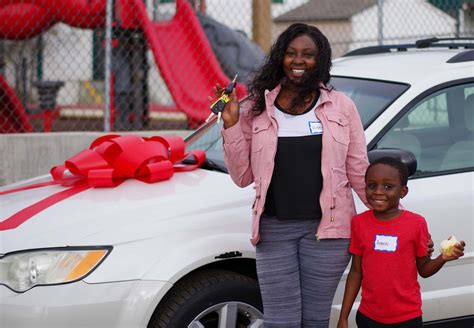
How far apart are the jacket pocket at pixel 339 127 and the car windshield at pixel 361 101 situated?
2.84 ft

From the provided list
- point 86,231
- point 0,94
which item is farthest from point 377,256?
point 0,94

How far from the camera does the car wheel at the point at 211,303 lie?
3.79 metres

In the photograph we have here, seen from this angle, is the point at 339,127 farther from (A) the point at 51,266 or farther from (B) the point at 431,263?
(A) the point at 51,266

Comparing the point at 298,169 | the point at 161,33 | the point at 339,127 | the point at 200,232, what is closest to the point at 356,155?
the point at 339,127

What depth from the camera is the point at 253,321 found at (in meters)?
4.04

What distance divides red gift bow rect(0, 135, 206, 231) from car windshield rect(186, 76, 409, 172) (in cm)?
15

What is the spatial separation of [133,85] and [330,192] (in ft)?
25.1

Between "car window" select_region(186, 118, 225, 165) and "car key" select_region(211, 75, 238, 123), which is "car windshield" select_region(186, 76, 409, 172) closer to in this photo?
"car window" select_region(186, 118, 225, 165)

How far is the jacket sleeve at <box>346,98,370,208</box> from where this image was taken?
3531 mm

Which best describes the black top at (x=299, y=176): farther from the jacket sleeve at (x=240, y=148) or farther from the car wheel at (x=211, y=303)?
the car wheel at (x=211, y=303)

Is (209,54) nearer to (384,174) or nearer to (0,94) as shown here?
(0,94)

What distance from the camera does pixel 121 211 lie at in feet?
12.8

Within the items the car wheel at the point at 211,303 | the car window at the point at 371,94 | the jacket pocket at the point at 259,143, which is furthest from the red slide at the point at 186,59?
the jacket pocket at the point at 259,143

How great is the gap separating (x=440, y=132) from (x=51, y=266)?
231 centimetres
